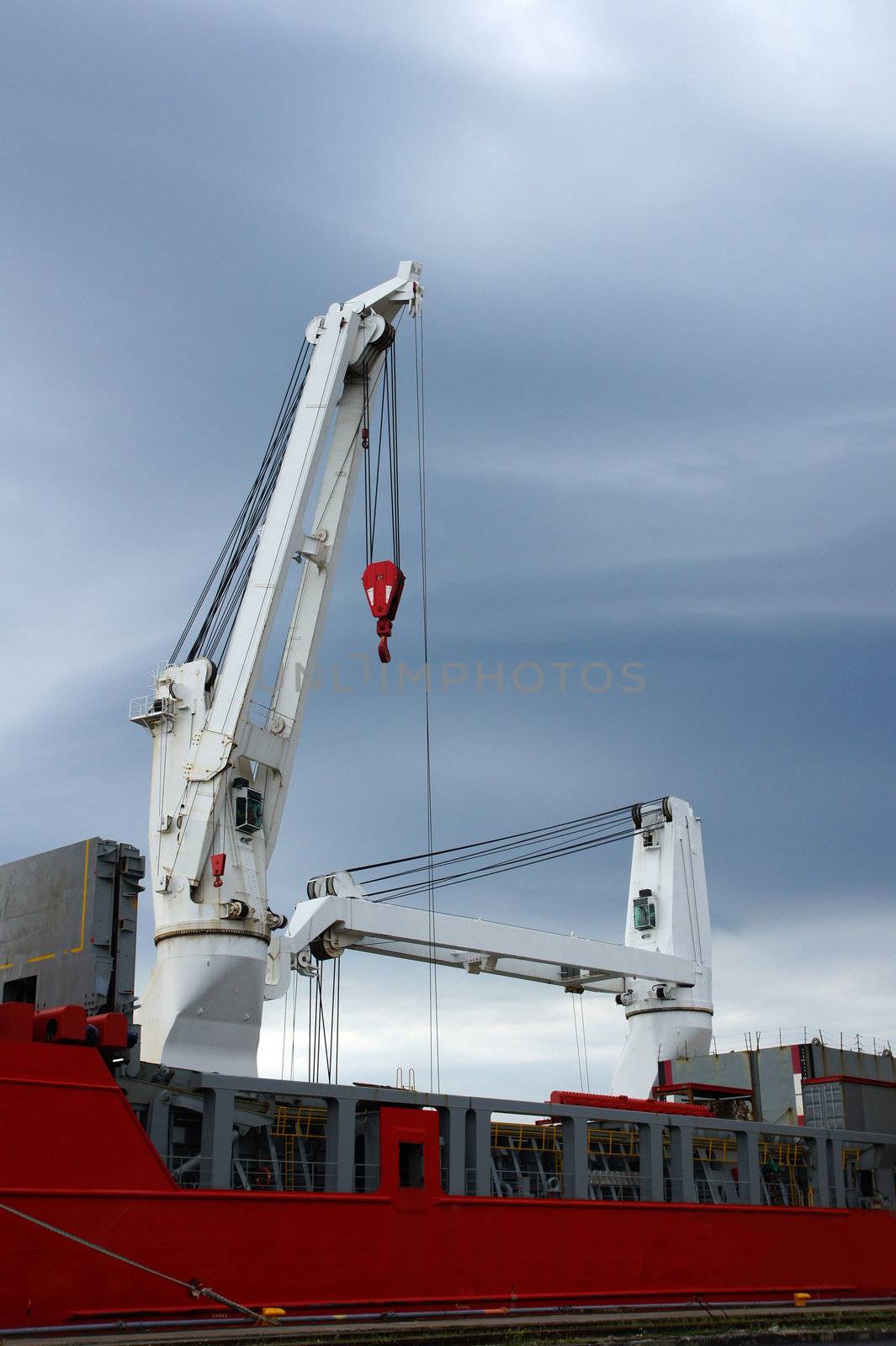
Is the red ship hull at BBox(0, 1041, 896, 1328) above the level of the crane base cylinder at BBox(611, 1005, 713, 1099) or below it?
below

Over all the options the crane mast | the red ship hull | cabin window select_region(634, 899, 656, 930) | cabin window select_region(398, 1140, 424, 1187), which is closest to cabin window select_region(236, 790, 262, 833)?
the crane mast

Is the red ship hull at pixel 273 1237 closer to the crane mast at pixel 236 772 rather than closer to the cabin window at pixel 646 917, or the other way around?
the crane mast at pixel 236 772

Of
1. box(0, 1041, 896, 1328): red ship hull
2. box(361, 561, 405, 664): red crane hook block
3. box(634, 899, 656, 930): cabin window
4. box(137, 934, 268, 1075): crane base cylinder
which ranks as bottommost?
box(0, 1041, 896, 1328): red ship hull

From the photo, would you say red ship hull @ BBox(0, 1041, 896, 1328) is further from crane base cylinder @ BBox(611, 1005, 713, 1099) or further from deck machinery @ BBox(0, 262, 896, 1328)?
crane base cylinder @ BBox(611, 1005, 713, 1099)

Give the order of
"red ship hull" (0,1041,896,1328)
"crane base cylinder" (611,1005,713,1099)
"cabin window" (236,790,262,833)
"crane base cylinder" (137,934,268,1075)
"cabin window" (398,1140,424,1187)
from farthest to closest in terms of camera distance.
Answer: "crane base cylinder" (611,1005,713,1099)
"cabin window" (236,790,262,833)
"crane base cylinder" (137,934,268,1075)
"cabin window" (398,1140,424,1187)
"red ship hull" (0,1041,896,1328)

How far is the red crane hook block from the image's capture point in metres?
26.4

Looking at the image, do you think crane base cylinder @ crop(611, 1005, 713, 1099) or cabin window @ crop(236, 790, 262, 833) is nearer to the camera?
cabin window @ crop(236, 790, 262, 833)

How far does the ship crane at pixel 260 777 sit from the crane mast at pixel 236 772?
3cm

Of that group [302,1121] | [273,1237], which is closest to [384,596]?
[302,1121]

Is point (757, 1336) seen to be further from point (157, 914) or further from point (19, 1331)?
point (157, 914)

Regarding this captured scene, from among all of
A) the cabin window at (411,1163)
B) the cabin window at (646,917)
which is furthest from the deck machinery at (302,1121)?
the cabin window at (646,917)

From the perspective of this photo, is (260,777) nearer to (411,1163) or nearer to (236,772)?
(236,772)

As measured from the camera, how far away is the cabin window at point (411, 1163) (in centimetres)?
Result: 1847

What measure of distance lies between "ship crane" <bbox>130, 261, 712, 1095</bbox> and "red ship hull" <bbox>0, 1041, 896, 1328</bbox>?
8178mm
